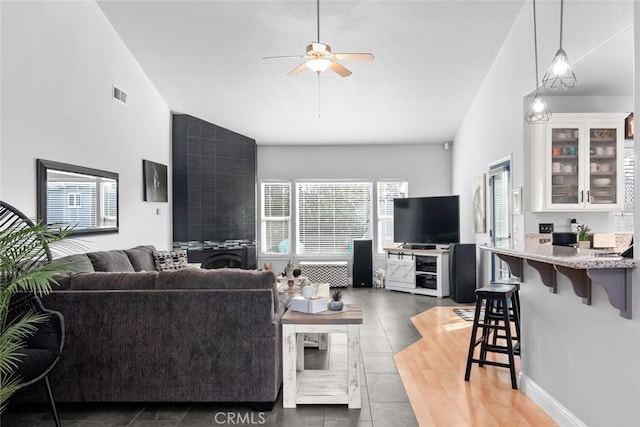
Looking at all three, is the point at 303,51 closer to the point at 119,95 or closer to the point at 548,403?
the point at 119,95

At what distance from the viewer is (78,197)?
14.7ft

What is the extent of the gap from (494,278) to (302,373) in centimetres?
368

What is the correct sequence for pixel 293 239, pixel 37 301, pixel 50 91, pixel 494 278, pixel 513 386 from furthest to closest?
pixel 293 239, pixel 494 278, pixel 50 91, pixel 513 386, pixel 37 301

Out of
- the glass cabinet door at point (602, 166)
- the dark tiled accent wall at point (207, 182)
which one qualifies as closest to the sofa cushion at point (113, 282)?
the dark tiled accent wall at point (207, 182)

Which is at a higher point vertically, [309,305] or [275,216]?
[275,216]

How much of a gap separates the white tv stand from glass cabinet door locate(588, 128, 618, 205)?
280 centimetres

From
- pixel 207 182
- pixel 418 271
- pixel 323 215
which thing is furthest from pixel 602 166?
pixel 207 182

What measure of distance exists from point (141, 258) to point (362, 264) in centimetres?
409

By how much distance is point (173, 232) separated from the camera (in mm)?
7016

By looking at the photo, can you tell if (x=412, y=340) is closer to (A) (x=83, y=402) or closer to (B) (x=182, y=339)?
(B) (x=182, y=339)

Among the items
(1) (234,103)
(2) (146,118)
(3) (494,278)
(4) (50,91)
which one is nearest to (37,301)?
(4) (50,91)

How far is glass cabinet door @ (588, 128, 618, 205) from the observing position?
4703 mm

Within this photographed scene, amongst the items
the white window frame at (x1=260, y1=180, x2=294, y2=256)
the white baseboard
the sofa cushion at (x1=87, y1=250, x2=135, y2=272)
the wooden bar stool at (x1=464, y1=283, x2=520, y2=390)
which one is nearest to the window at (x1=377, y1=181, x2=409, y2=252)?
the white window frame at (x1=260, y1=180, x2=294, y2=256)

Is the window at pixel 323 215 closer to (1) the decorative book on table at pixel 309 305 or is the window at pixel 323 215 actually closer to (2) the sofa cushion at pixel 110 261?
(2) the sofa cushion at pixel 110 261
